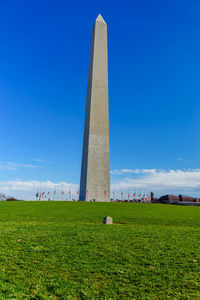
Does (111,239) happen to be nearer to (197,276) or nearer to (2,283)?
(197,276)

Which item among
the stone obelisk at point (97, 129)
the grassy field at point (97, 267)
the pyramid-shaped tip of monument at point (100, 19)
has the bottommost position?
the grassy field at point (97, 267)

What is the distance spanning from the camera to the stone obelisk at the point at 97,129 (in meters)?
37.2

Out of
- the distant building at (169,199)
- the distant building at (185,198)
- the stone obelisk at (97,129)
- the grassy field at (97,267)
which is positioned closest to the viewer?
the grassy field at (97,267)

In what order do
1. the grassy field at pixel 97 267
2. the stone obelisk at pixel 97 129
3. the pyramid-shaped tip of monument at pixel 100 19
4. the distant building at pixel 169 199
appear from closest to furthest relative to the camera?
the grassy field at pixel 97 267 < the stone obelisk at pixel 97 129 < the pyramid-shaped tip of monument at pixel 100 19 < the distant building at pixel 169 199

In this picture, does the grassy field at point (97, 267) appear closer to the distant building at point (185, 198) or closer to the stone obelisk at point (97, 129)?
the stone obelisk at point (97, 129)

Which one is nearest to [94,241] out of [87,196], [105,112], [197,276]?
[197,276]

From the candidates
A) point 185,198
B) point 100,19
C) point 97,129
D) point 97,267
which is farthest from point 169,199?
point 97,267

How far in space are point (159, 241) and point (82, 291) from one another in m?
5.01

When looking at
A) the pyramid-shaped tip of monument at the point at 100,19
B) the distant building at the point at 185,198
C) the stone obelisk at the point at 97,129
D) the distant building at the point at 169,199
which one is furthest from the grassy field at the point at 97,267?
the distant building at the point at 185,198

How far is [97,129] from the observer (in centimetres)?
3900

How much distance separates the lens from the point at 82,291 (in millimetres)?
4871

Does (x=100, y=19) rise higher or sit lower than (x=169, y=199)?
higher

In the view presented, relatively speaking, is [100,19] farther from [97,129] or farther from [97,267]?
[97,267]

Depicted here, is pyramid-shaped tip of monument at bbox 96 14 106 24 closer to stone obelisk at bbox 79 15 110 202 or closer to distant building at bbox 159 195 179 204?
stone obelisk at bbox 79 15 110 202
